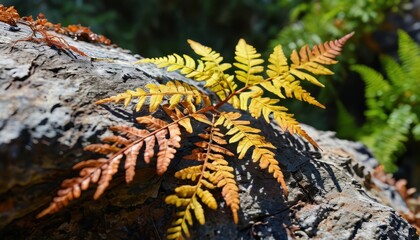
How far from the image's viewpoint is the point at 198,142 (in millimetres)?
A: 2211

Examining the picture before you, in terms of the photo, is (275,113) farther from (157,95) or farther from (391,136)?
(391,136)

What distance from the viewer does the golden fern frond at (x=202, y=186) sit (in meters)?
1.89

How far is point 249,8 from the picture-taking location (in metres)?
6.40

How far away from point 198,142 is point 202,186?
0.25 m

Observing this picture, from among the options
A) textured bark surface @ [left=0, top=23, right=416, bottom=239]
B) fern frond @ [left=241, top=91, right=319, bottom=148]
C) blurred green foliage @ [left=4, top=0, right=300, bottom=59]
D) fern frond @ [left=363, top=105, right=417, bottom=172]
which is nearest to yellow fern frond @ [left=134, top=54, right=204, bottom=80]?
textured bark surface @ [left=0, top=23, right=416, bottom=239]

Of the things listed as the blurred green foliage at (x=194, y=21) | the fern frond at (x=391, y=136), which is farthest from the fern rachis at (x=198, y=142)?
the blurred green foliage at (x=194, y=21)

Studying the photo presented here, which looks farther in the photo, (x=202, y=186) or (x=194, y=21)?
(x=194, y=21)

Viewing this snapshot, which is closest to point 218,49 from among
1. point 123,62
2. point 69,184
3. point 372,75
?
point 372,75

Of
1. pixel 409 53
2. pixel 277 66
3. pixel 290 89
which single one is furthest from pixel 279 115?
pixel 409 53

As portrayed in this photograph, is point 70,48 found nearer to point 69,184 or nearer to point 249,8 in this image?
point 69,184

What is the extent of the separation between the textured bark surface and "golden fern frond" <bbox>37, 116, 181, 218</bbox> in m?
0.14

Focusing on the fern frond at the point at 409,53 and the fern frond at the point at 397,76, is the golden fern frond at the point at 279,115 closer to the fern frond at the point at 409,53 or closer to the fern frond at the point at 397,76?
the fern frond at the point at 397,76

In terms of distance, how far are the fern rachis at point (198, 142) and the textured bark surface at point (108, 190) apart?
0.10 metres

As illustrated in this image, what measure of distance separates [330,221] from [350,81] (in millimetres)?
4177
